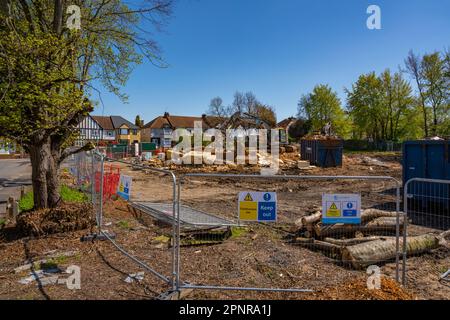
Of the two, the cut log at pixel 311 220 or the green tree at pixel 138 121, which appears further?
the green tree at pixel 138 121

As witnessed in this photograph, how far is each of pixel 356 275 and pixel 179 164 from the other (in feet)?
74.8

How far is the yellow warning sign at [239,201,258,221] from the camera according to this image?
512 centimetres

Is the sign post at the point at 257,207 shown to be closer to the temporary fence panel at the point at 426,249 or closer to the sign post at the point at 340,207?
the sign post at the point at 340,207

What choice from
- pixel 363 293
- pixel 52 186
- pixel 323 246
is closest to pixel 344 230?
pixel 323 246

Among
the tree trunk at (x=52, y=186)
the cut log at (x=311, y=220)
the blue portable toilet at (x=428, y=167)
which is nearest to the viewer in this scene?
the cut log at (x=311, y=220)

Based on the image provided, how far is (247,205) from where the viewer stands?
514 cm

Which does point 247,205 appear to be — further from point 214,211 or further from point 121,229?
point 214,211

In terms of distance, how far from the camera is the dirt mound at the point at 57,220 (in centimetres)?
727

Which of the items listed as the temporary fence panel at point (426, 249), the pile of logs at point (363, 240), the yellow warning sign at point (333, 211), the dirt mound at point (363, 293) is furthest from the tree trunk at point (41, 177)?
the temporary fence panel at point (426, 249)

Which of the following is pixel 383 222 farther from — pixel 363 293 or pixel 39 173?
pixel 39 173

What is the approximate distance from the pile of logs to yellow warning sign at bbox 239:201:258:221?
6.28 feet

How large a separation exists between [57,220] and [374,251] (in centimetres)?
650

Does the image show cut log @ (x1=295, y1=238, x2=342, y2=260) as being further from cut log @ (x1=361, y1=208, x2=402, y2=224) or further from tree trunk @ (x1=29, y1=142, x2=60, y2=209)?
tree trunk @ (x1=29, y1=142, x2=60, y2=209)

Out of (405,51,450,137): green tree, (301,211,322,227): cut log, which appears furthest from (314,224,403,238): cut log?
(405,51,450,137): green tree
